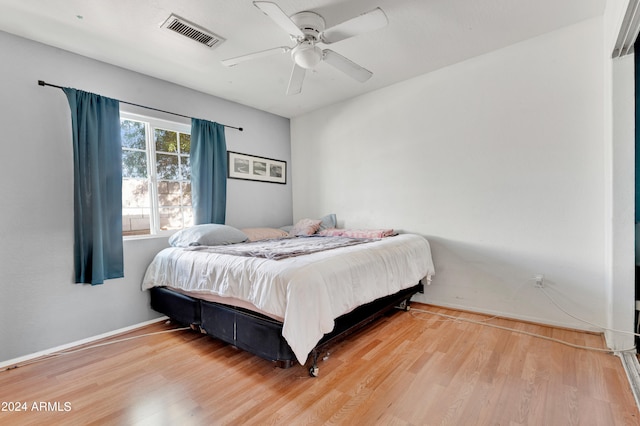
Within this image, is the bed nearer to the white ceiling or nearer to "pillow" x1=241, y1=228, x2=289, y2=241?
"pillow" x1=241, y1=228, x2=289, y2=241

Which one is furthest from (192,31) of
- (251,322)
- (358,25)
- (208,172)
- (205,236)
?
(251,322)

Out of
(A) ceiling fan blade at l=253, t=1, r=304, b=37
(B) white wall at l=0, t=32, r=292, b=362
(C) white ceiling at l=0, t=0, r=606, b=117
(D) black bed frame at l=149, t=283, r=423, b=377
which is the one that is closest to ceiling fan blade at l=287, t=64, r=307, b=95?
(C) white ceiling at l=0, t=0, r=606, b=117

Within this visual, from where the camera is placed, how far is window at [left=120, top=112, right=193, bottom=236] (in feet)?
9.77

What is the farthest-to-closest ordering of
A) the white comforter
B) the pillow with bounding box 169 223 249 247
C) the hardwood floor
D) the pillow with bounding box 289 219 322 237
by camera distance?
1. the pillow with bounding box 289 219 322 237
2. the pillow with bounding box 169 223 249 247
3. the white comforter
4. the hardwood floor

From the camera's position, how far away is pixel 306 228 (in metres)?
3.79

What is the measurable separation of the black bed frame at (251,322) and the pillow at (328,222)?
1.33m

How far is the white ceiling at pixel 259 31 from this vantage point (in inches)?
→ 82.0

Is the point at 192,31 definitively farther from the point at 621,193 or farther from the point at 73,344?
the point at 621,193

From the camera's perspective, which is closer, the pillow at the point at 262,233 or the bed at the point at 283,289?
the bed at the point at 283,289

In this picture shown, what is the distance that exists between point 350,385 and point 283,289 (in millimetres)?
721

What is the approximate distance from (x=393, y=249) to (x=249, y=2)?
218 cm

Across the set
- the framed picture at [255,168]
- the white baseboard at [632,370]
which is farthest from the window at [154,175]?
the white baseboard at [632,370]

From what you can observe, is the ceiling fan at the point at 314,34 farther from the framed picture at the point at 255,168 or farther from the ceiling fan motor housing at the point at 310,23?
the framed picture at the point at 255,168

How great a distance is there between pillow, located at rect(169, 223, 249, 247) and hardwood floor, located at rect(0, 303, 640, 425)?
90 cm
